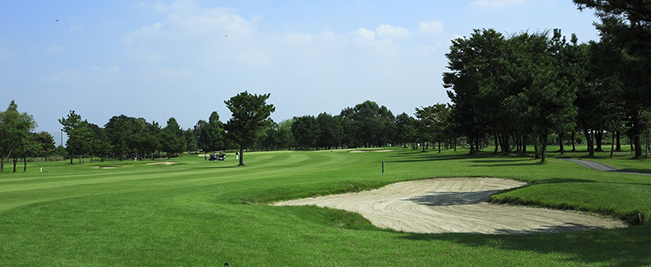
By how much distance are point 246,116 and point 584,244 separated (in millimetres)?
60461

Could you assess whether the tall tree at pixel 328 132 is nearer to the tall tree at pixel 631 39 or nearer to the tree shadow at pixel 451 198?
the tree shadow at pixel 451 198

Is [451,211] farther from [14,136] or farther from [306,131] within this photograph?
[306,131]

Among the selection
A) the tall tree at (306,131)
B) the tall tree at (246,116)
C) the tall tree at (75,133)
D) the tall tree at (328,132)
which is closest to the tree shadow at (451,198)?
the tall tree at (246,116)

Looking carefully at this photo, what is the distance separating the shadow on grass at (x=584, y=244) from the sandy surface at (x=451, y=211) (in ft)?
10.3

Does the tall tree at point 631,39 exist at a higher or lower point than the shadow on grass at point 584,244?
higher

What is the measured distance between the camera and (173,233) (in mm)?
10922

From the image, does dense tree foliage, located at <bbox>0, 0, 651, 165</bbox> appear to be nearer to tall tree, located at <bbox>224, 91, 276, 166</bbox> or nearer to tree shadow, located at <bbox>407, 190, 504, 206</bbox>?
tall tree, located at <bbox>224, 91, 276, 166</bbox>

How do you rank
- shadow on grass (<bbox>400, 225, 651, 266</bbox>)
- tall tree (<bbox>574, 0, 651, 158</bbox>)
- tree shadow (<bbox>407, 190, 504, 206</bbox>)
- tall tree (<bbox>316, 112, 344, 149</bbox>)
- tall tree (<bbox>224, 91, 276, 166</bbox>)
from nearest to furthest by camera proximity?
1. shadow on grass (<bbox>400, 225, 651, 266</bbox>)
2. tall tree (<bbox>574, 0, 651, 158</bbox>)
3. tree shadow (<bbox>407, 190, 504, 206</bbox>)
4. tall tree (<bbox>224, 91, 276, 166</bbox>)
5. tall tree (<bbox>316, 112, 344, 149</bbox>)

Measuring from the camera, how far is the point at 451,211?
722 inches

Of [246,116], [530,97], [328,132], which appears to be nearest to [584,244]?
[530,97]

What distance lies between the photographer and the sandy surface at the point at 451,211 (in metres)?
14.5

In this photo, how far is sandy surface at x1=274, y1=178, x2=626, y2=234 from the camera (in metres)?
14.5

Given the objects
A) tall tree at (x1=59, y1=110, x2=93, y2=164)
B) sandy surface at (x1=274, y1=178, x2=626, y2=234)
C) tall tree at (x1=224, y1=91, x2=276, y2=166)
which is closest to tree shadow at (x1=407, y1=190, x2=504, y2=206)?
sandy surface at (x1=274, y1=178, x2=626, y2=234)

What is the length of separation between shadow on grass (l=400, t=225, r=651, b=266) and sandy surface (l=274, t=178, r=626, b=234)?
315 centimetres
